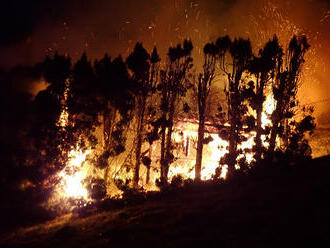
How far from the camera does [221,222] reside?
10.2 meters

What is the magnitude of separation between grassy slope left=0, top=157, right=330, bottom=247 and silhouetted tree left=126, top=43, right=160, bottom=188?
7211 millimetres

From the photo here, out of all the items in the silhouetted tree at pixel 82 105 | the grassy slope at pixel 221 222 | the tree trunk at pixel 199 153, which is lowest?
the grassy slope at pixel 221 222

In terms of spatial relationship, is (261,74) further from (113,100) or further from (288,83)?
(113,100)

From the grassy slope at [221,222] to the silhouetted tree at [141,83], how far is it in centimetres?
721

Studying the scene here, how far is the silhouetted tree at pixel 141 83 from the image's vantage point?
69.3 feet

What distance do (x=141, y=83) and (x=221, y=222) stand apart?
13.6 metres

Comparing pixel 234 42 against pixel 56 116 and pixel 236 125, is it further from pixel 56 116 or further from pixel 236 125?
pixel 56 116

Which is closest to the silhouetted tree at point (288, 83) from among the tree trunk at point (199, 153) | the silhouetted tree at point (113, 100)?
the tree trunk at point (199, 153)

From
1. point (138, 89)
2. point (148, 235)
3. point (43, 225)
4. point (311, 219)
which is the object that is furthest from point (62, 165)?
point (311, 219)

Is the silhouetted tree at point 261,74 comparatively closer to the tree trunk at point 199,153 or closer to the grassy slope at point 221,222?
the tree trunk at point 199,153

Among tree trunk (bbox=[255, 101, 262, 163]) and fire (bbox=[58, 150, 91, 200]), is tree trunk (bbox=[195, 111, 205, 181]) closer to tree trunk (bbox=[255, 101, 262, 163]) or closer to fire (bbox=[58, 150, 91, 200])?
tree trunk (bbox=[255, 101, 262, 163])

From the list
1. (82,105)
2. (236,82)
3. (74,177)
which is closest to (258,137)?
(236,82)

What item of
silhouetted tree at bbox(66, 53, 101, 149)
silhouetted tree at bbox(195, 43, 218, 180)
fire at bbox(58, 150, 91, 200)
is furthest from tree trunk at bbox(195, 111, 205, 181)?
fire at bbox(58, 150, 91, 200)

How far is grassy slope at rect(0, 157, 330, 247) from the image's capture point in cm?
842
